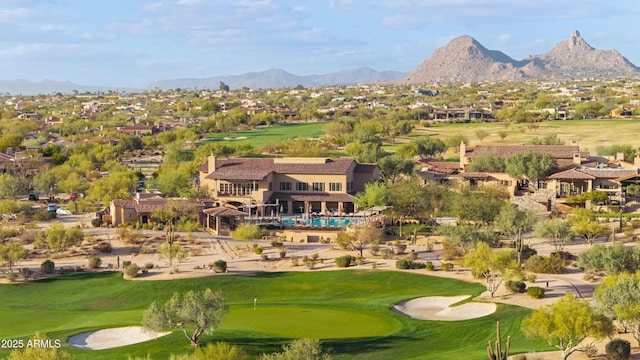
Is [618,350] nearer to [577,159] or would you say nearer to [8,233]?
[8,233]

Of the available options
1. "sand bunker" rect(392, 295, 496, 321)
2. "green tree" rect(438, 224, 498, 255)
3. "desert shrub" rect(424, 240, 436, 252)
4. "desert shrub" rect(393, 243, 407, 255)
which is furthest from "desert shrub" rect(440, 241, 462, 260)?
"sand bunker" rect(392, 295, 496, 321)

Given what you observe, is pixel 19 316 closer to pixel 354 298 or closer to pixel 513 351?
pixel 354 298

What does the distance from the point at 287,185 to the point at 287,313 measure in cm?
3474

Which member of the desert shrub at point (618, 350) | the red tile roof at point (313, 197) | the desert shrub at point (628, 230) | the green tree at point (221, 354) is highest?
the green tree at point (221, 354)

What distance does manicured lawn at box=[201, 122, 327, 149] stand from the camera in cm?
13675

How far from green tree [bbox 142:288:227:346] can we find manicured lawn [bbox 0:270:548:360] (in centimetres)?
82

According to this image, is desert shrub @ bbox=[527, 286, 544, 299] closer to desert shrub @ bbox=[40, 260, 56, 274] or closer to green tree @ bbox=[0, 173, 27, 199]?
desert shrub @ bbox=[40, 260, 56, 274]

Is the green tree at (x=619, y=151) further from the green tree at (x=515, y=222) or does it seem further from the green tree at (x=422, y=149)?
the green tree at (x=515, y=222)

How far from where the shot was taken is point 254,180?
244 feet

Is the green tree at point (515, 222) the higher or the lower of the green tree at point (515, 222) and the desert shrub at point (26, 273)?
the higher

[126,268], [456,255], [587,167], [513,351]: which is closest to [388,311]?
[513,351]

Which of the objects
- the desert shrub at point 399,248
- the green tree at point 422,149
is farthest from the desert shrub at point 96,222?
the green tree at point 422,149

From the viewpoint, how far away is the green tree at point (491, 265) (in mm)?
46594

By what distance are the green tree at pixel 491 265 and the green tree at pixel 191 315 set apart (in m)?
16.7
